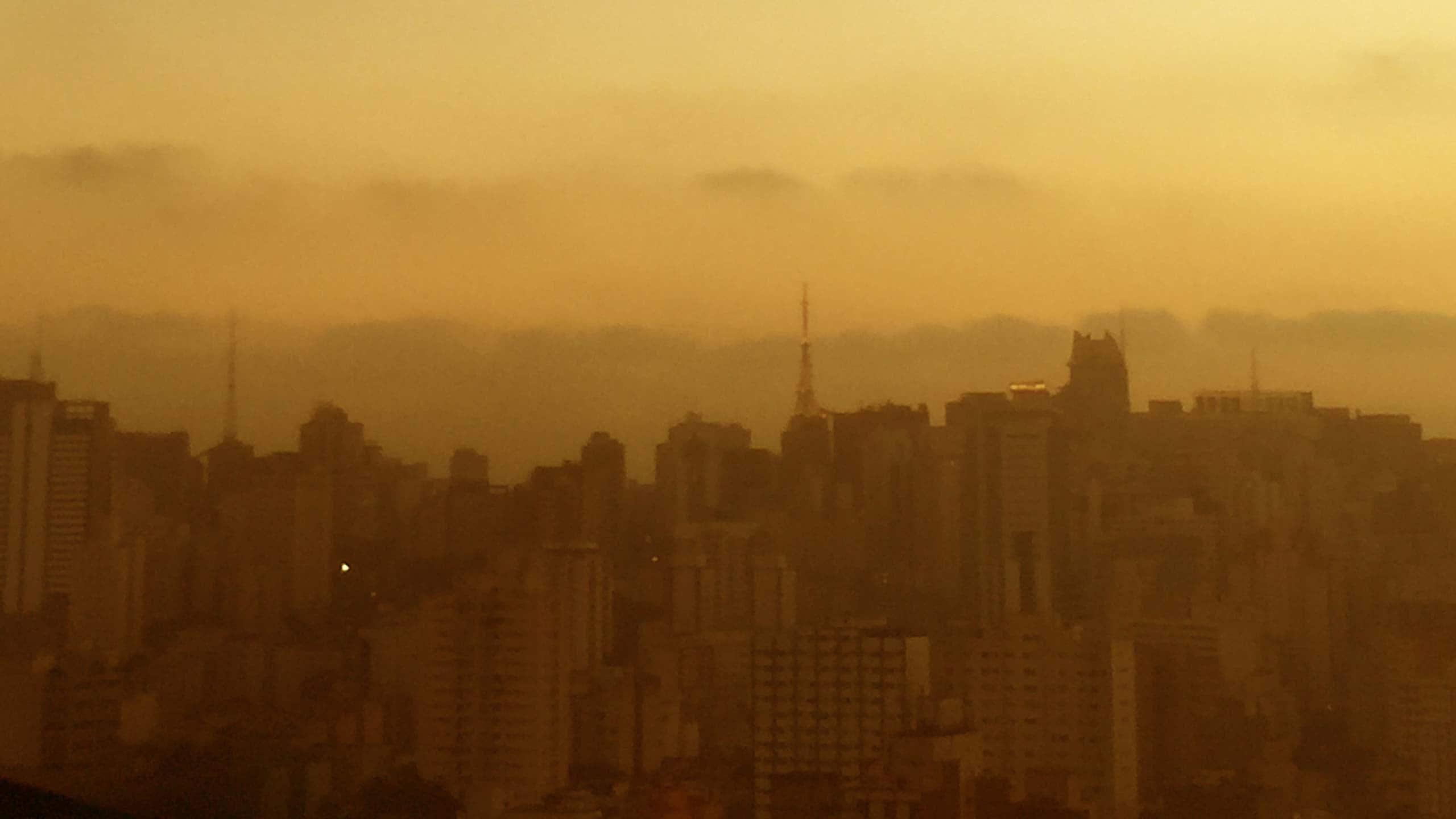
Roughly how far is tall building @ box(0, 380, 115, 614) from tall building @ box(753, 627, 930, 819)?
1.88 metres

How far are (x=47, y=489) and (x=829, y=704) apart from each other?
2.21 meters

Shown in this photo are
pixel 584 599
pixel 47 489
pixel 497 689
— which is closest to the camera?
pixel 497 689

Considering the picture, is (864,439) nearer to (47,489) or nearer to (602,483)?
(602,483)

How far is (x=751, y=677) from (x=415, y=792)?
83 cm

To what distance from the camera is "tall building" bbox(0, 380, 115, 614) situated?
3.97 m

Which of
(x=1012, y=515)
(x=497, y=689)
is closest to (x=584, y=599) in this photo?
(x=497, y=689)

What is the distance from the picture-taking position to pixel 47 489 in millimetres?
4043

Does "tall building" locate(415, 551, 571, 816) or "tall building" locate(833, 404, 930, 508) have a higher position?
"tall building" locate(833, 404, 930, 508)

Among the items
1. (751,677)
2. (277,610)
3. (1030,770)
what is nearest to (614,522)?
(751,677)

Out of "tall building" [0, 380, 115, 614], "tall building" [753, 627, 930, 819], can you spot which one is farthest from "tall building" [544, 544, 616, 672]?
"tall building" [0, 380, 115, 614]

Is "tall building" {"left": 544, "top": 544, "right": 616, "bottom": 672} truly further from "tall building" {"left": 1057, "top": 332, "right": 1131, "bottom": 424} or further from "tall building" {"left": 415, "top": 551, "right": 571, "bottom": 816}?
"tall building" {"left": 1057, "top": 332, "right": 1131, "bottom": 424}

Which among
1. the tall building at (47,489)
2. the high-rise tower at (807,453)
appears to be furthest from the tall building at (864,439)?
the tall building at (47,489)

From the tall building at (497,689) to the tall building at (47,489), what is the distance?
984 millimetres

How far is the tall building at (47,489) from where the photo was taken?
397 cm
